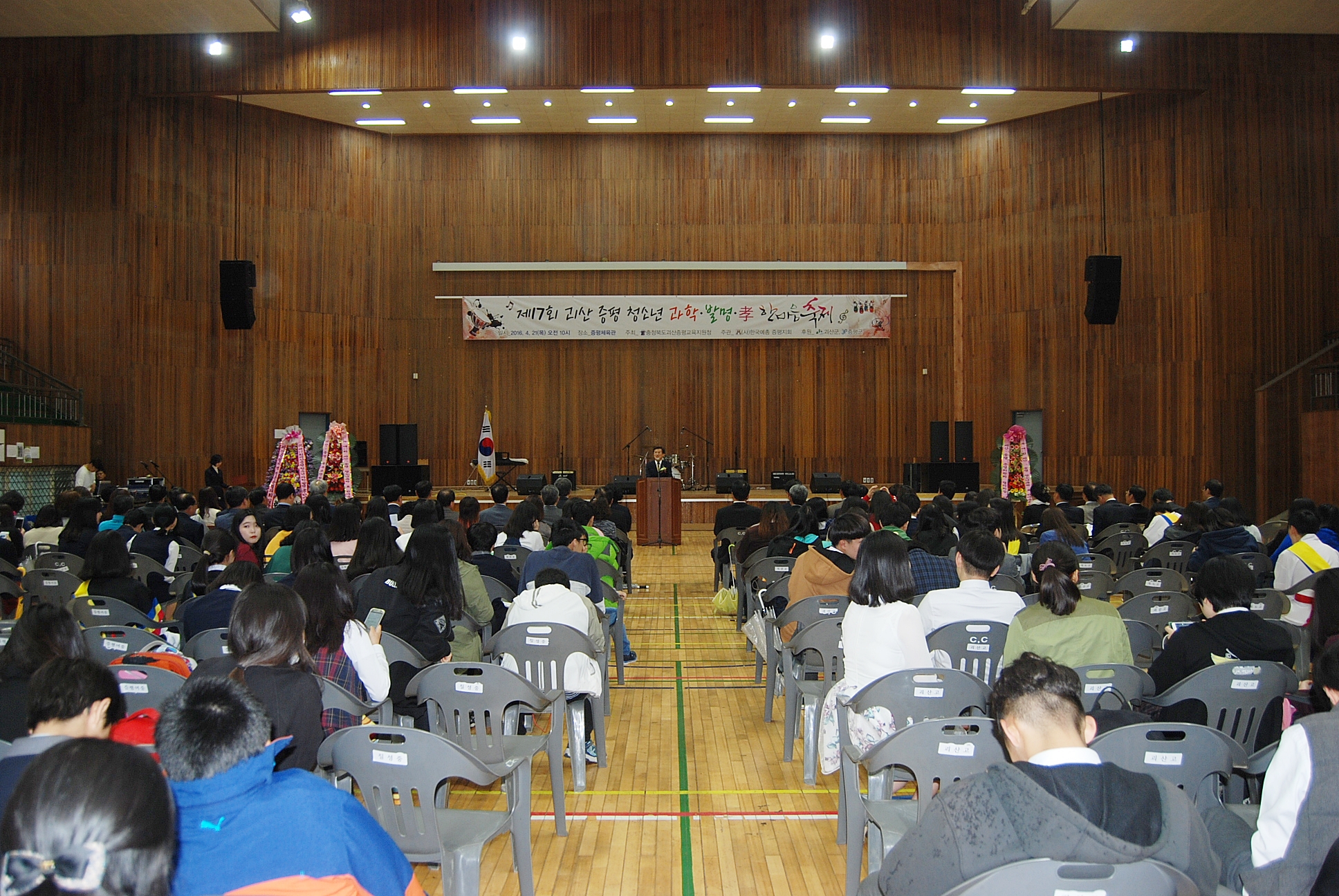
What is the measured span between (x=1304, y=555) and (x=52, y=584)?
23.2ft

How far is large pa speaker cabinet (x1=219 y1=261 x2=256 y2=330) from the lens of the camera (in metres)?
13.5

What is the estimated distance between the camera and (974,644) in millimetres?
3910

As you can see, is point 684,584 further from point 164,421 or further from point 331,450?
point 164,421

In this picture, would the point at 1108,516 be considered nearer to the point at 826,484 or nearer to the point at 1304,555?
the point at 1304,555

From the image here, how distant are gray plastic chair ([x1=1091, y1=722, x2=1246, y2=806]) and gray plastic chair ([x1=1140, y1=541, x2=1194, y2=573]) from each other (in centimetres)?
457

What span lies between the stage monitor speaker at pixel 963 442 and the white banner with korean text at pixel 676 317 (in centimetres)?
218

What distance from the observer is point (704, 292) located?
1677 centimetres

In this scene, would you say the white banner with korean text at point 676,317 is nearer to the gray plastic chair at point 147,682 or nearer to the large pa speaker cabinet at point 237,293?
A: the large pa speaker cabinet at point 237,293

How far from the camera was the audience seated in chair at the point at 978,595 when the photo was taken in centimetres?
399

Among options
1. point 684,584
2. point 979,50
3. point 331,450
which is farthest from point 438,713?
point 979,50

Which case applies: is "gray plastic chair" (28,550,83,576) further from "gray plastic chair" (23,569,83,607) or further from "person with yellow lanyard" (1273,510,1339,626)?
"person with yellow lanyard" (1273,510,1339,626)

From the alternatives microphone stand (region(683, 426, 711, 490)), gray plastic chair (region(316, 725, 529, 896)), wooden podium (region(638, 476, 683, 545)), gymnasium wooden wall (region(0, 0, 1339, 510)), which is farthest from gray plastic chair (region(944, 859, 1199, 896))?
microphone stand (region(683, 426, 711, 490))

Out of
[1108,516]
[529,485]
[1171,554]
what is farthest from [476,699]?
[529,485]

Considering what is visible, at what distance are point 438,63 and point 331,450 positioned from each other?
520cm
